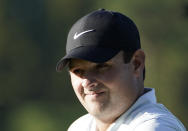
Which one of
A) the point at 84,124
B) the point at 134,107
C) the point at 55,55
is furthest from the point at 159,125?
the point at 55,55

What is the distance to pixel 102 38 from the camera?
2344 mm

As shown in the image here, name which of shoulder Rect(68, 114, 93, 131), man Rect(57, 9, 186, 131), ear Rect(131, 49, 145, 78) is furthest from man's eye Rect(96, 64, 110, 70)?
shoulder Rect(68, 114, 93, 131)

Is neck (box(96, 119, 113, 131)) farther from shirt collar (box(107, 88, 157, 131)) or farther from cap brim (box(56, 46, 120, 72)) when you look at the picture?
cap brim (box(56, 46, 120, 72))

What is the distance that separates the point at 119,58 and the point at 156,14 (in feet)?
27.7

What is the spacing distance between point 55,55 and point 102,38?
857 cm

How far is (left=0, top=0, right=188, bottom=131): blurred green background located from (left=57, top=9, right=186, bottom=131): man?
24.9ft

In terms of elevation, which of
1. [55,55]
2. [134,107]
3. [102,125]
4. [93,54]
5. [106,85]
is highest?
[93,54]

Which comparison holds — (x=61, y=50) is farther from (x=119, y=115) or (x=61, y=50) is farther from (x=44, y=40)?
(x=119, y=115)

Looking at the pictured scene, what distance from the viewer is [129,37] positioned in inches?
93.5

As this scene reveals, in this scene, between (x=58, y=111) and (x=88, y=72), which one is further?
(x=58, y=111)

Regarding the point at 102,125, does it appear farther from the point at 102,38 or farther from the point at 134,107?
the point at 102,38

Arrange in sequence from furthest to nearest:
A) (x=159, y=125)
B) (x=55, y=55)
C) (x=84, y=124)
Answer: (x=55, y=55)
(x=84, y=124)
(x=159, y=125)

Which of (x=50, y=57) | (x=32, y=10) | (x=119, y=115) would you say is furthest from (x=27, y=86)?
(x=119, y=115)

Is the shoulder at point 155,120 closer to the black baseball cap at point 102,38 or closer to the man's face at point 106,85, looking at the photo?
the man's face at point 106,85
